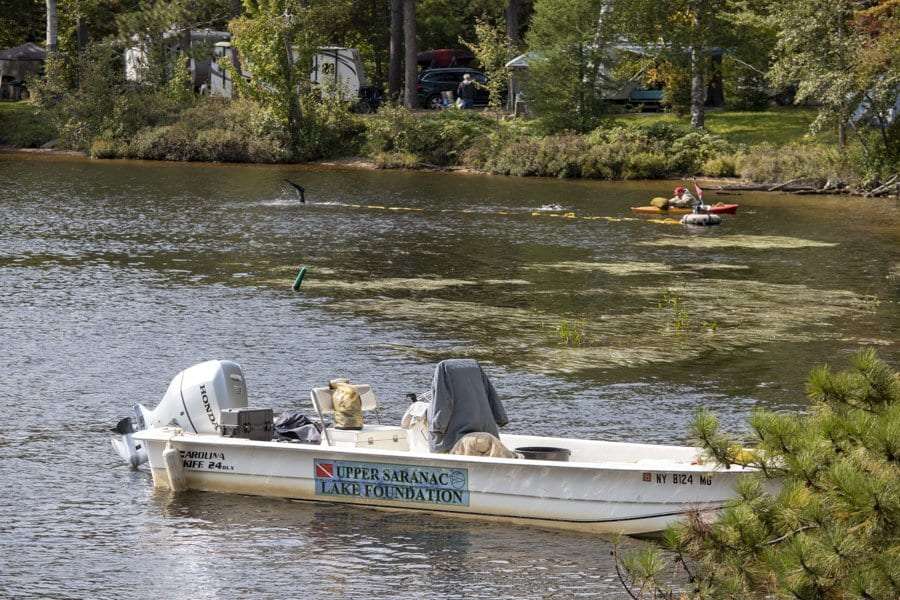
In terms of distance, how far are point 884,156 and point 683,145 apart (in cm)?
952

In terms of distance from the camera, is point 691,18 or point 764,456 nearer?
point 764,456

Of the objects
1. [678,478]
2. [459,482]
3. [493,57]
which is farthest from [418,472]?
[493,57]

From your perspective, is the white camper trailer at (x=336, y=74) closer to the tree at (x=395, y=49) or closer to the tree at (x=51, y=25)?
the tree at (x=395, y=49)

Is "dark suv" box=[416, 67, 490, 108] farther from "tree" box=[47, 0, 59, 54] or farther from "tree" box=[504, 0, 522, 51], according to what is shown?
"tree" box=[47, 0, 59, 54]

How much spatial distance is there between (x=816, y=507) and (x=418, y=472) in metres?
7.51

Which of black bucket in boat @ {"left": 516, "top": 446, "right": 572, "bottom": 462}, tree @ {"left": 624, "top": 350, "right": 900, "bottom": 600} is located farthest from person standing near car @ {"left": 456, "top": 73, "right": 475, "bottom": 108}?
tree @ {"left": 624, "top": 350, "right": 900, "bottom": 600}

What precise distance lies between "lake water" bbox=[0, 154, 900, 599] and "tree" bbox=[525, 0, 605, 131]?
37.3 feet

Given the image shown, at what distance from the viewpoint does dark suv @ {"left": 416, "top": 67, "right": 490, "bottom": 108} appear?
81.1 meters

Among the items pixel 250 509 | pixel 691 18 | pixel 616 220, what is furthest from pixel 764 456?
pixel 691 18

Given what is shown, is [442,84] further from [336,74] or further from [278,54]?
[278,54]

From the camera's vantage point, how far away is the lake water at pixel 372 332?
51.5 ft

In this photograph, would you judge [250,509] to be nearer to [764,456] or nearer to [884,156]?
[764,456]

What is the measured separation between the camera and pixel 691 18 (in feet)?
217

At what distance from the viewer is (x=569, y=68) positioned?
223 feet
